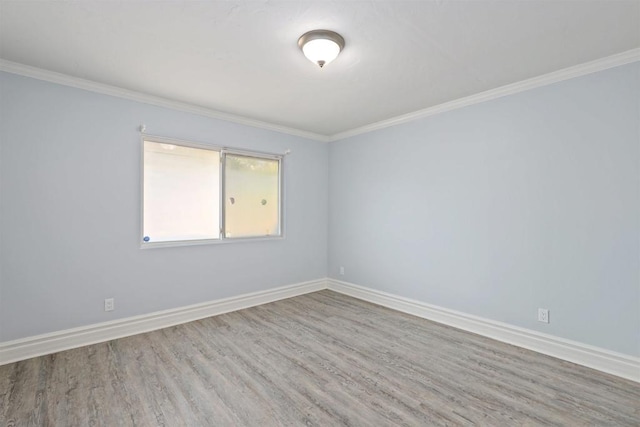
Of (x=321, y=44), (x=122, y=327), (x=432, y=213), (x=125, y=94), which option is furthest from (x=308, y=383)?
(x=125, y=94)

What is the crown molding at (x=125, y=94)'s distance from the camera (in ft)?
8.83

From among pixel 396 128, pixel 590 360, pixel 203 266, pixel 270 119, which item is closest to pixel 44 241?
pixel 203 266

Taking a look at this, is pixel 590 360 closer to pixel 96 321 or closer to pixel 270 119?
pixel 270 119

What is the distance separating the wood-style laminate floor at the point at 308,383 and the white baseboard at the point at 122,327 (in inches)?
4.5

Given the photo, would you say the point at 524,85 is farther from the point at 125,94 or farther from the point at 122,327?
the point at 122,327

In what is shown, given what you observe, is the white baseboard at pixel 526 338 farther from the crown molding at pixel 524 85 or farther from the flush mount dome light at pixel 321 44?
the flush mount dome light at pixel 321 44

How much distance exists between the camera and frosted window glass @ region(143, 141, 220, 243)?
3494 millimetres

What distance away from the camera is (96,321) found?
3.07 meters

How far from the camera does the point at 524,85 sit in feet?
9.75

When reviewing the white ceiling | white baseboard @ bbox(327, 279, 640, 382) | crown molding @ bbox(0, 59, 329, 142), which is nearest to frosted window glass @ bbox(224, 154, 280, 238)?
crown molding @ bbox(0, 59, 329, 142)

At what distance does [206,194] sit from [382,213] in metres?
2.45

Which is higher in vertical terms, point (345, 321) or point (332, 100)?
point (332, 100)

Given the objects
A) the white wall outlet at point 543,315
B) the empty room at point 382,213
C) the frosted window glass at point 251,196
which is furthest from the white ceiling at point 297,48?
the white wall outlet at point 543,315

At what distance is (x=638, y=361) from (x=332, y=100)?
363cm
